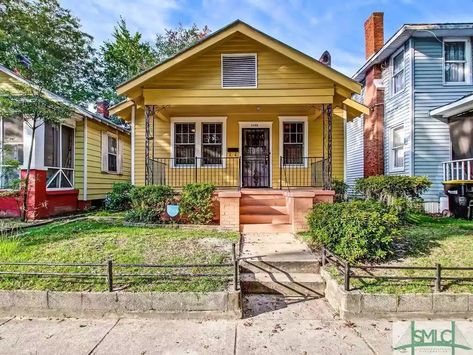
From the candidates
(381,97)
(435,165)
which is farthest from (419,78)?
(435,165)

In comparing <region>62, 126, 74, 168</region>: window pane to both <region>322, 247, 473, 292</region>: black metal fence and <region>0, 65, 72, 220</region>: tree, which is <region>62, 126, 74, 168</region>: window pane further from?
<region>322, 247, 473, 292</region>: black metal fence

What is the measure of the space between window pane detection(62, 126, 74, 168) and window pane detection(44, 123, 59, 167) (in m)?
0.36

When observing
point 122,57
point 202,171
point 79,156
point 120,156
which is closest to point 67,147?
point 79,156

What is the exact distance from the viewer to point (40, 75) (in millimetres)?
8641

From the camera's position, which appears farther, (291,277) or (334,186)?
(334,186)

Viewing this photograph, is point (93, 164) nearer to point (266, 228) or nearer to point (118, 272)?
point (266, 228)

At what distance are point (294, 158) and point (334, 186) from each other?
192cm

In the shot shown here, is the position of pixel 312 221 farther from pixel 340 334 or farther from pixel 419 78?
pixel 419 78

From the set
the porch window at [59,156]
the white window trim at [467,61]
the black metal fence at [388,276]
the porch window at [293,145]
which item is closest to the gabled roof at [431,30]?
the white window trim at [467,61]

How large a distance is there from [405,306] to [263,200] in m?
5.03

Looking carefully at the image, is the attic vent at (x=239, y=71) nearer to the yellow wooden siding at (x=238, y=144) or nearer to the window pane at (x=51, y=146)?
the yellow wooden siding at (x=238, y=144)

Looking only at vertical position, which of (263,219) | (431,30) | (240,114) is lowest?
(263,219)

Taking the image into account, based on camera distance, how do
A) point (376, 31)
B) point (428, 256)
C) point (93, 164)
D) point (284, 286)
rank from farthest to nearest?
point (376, 31) < point (93, 164) < point (428, 256) < point (284, 286)

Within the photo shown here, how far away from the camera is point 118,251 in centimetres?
520
